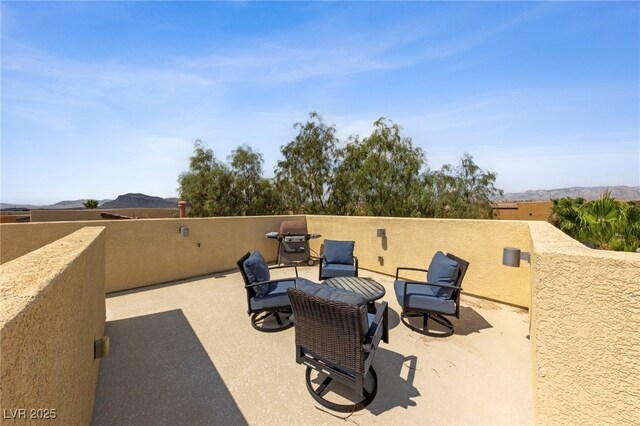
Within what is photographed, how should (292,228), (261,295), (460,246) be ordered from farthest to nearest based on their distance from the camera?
(292,228) → (460,246) → (261,295)

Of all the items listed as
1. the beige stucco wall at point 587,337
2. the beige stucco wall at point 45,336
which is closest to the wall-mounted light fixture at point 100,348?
the beige stucco wall at point 45,336

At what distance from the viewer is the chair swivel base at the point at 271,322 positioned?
3.88 metres

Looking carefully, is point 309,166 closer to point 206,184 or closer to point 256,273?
point 206,184

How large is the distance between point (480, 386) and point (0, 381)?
3.42 m

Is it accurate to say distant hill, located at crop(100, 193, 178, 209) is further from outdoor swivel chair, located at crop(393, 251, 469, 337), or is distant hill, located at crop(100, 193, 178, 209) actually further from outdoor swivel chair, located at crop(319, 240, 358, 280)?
outdoor swivel chair, located at crop(393, 251, 469, 337)

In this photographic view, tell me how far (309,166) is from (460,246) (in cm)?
868

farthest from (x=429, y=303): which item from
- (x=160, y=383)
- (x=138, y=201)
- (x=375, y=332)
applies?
(x=138, y=201)

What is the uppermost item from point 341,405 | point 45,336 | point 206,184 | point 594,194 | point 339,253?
point 206,184

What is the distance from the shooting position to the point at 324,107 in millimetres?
12008

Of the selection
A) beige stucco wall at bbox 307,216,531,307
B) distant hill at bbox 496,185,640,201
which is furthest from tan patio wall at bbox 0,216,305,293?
distant hill at bbox 496,185,640,201

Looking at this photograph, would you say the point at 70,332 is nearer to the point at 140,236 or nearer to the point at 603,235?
the point at 140,236

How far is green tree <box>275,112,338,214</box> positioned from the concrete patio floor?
8.91m

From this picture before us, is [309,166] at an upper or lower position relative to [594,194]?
upper

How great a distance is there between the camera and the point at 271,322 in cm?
415
